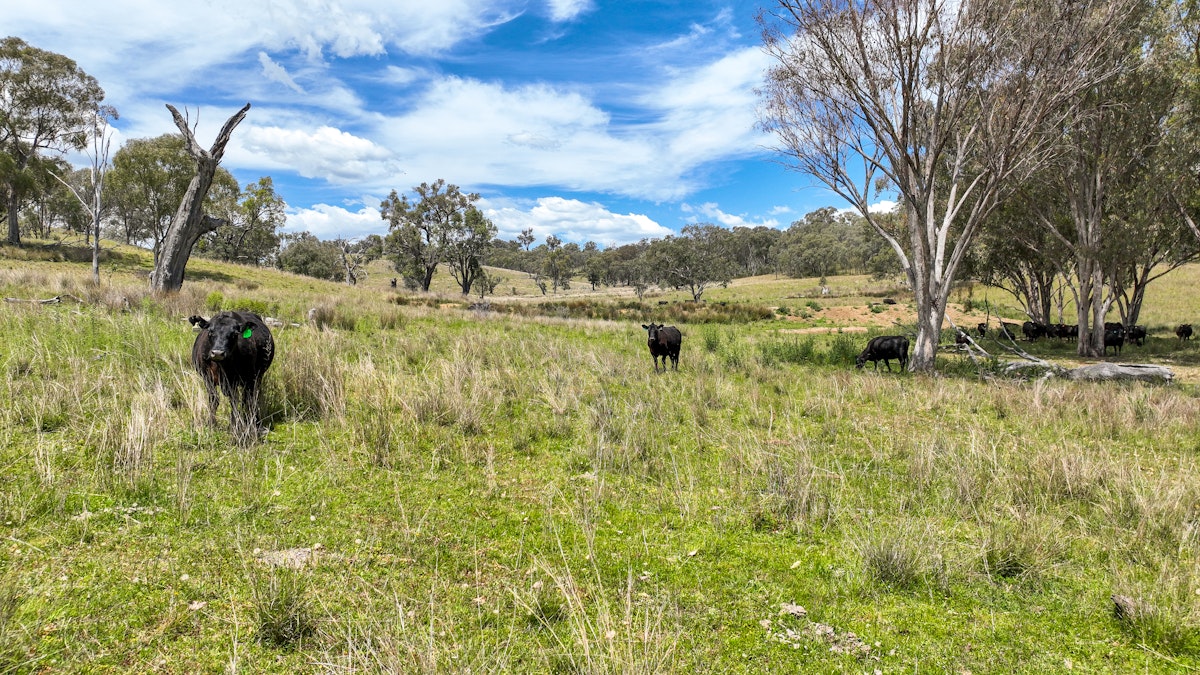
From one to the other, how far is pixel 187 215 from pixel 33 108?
30.0 m

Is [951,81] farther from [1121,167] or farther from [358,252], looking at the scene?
[358,252]

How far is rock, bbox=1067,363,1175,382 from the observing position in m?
13.5

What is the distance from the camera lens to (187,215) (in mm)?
18969

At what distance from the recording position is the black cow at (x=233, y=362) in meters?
5.95

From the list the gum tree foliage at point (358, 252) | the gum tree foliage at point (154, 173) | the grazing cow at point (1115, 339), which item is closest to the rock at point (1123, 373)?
the grazing cow at point (1115, 339)

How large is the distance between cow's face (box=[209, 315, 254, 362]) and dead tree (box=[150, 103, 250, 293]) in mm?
16360

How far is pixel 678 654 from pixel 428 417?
17.1 ft

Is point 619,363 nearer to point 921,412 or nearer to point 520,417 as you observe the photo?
point 520,417

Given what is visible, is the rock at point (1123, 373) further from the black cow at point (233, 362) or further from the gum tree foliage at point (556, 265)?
the gum tree foliage at point (556, 265)

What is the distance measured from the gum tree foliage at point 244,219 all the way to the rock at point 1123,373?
5113cm

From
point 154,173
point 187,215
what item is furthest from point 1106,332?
point 154,173

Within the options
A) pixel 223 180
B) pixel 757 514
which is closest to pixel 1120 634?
pixel 757 514

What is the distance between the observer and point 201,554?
149 inches

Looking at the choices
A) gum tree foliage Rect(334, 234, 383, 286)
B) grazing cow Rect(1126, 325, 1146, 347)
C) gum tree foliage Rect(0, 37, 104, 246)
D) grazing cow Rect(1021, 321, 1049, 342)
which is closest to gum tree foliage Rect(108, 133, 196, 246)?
gum tree foliage Rect(0, 37, 104, 246)
